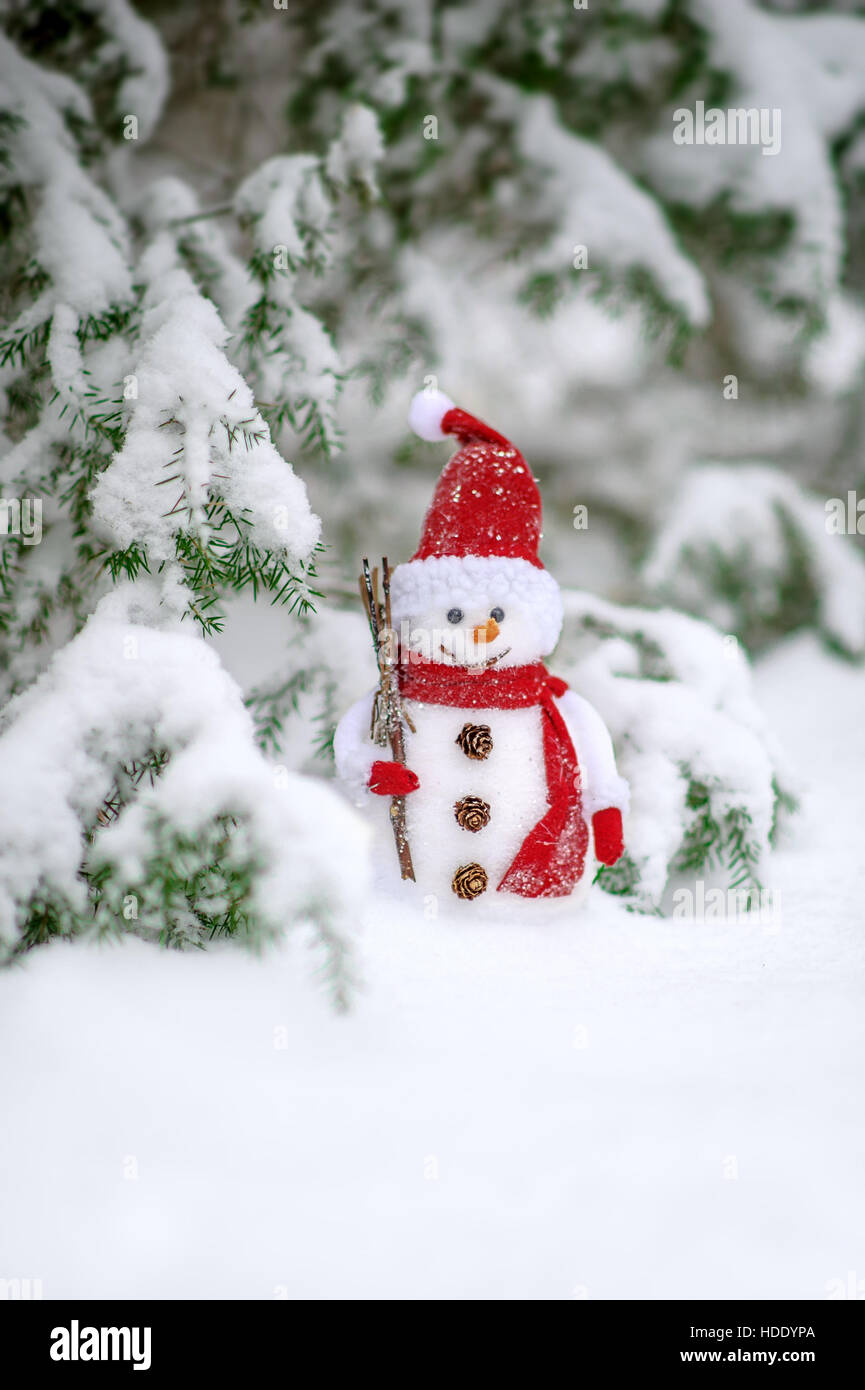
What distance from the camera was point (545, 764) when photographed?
5.74 feet

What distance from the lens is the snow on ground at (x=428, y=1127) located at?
3.20 ft

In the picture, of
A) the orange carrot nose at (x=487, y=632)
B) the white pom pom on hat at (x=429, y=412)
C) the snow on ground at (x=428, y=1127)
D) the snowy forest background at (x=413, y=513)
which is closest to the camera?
the snow on ground at (x=428, y=1127)

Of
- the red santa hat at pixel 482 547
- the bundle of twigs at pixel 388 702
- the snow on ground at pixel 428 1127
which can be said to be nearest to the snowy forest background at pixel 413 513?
the snow on ground at pixel 428 1127

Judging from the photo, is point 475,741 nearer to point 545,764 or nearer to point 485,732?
point 485,732

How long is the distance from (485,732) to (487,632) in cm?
18

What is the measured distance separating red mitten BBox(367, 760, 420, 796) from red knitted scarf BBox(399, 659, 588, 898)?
149mm

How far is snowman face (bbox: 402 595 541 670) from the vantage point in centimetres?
169

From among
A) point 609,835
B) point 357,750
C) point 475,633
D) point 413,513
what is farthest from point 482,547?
point 413,513

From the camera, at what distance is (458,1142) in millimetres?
1127

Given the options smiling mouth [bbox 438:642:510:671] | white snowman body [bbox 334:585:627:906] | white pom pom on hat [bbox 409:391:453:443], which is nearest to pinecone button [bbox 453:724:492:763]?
white snowman body [bbox 334:585:627:906]

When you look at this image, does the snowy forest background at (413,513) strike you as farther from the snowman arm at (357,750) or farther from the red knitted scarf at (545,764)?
the snowman arm at (357,750)

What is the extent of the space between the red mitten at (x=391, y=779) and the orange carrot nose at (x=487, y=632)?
266 mm

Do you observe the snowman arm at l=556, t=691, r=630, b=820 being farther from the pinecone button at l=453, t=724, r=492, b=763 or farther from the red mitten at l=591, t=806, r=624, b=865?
the pinecone button at l=453, t=724, r=492, b=763

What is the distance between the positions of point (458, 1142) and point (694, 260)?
2.64m
